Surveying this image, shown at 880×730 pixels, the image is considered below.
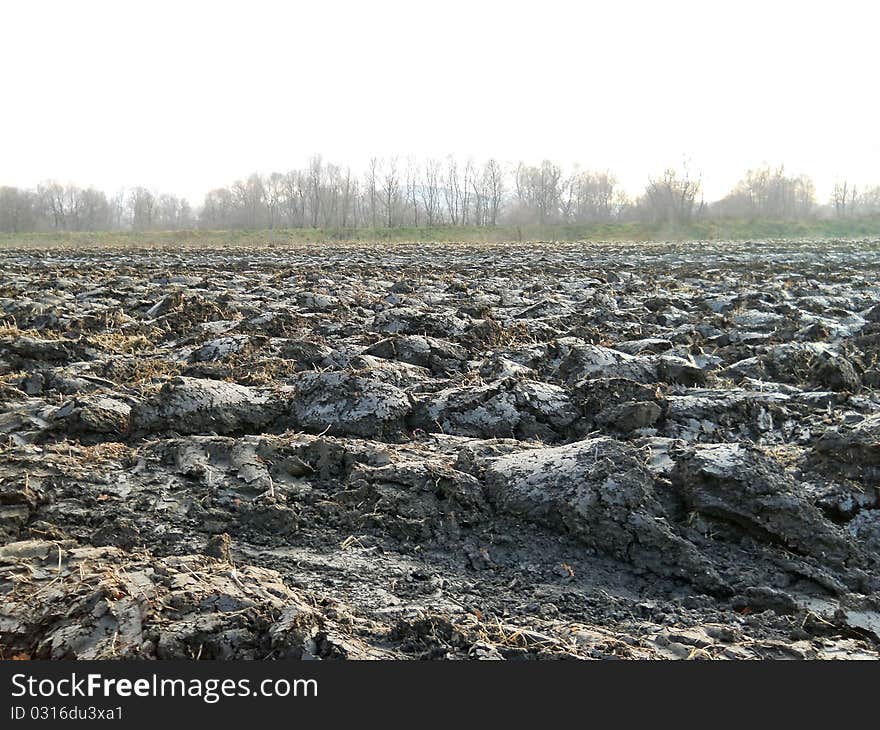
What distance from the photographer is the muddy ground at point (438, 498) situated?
8.45ft

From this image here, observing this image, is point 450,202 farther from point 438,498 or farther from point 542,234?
point 438,498

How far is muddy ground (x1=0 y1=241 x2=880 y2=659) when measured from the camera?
101 inches

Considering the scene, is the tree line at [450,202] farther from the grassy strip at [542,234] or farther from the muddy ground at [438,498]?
the muddy ground at [438,498]

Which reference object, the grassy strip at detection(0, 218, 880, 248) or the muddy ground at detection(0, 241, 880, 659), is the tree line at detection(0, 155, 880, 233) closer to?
the grassy strip at detection(0, 218, 880, 248)

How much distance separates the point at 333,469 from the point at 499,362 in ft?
7.92

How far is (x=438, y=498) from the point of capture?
3.66 m

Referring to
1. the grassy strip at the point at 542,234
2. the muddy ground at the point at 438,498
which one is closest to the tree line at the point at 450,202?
the grassy strip at the point at 542,234

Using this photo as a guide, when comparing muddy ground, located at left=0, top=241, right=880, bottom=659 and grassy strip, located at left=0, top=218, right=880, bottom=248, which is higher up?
grassy strip, located at left=0, top=218, right=880, bottom=248

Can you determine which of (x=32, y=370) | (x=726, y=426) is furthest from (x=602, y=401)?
(x=32, y=370)

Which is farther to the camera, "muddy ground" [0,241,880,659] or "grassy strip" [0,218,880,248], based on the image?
"grassy strip" [0,218,880,248]

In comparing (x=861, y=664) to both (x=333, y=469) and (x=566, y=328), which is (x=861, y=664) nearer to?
(x=333, y=469)

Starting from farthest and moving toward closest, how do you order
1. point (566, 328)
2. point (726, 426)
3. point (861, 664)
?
point (566, 328), point (726, 426), point (861, 664)

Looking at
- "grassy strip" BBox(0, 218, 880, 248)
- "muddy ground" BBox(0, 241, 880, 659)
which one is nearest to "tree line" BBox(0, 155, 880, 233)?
"grassy strip" BBox(0, 218, 880, 248)

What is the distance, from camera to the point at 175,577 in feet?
8.95
